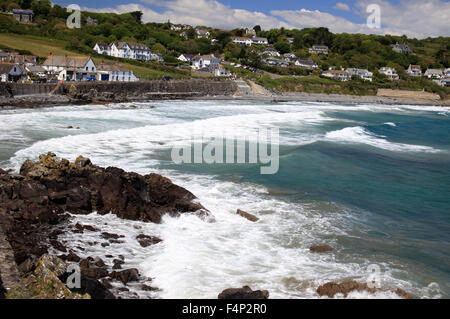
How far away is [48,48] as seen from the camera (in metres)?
73.1

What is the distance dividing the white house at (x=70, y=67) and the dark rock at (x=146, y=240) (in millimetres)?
49970

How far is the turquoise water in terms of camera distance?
11.4m

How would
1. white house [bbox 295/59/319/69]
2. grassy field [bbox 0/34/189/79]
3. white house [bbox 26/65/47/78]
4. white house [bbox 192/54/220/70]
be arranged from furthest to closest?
white house [bbox 295/59/319/69] < white house [bbox 192/54/220/70] < grassy field [bbox 0/34/189/79] < white house [bbox 26/65/47/78]

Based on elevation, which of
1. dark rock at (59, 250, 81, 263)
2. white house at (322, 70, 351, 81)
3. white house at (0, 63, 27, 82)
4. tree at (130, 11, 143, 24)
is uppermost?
tree at (130, 11, 143, 24)

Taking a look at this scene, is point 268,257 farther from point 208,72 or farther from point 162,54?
point 162,54

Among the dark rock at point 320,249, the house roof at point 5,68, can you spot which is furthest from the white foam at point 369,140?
the house roof at point 5,68

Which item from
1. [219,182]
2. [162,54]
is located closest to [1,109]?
[219,182]

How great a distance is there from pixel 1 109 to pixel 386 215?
33293 millimetres

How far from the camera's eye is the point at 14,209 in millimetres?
12688

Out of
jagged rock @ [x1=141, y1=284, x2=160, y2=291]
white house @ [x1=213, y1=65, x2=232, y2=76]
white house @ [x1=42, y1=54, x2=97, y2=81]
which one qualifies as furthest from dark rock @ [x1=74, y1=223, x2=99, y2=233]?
white house @ [x1=213, y1=65, x2=232, y2=76]

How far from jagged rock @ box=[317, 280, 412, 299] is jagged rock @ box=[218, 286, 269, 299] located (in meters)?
1.51

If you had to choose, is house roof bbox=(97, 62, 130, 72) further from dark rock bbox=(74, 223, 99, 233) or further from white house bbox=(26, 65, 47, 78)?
dark rock bbox=(74, 223, 99, 233)

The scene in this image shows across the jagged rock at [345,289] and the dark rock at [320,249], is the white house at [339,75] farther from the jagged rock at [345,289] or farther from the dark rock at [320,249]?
the jagged rock at [345,289]
